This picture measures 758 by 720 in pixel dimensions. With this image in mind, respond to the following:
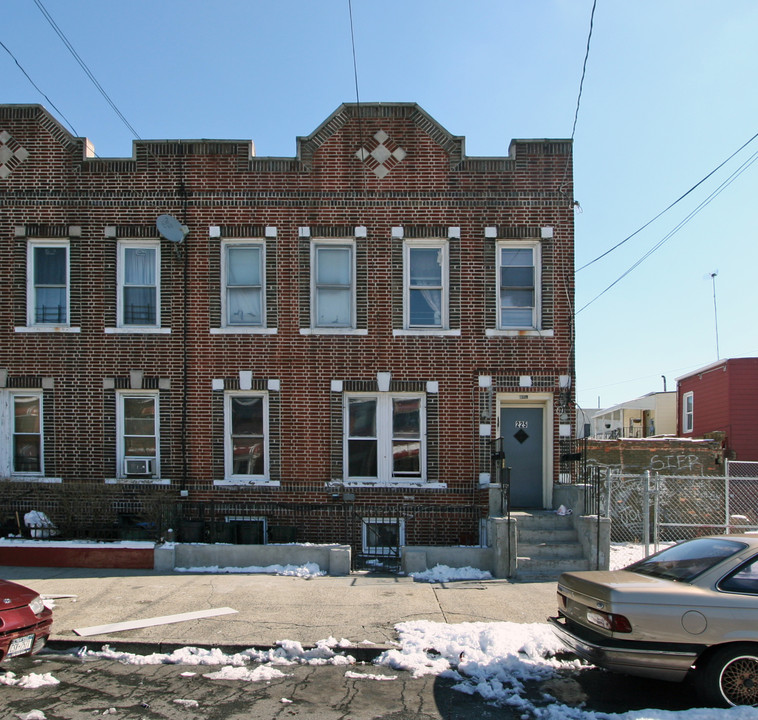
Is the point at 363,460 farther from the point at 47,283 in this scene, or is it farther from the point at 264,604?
the point at 47,283

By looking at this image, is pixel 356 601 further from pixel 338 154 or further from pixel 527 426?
pixel 338 154

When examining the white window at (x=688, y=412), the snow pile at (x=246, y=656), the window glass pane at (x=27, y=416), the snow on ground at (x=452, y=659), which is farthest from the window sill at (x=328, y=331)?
the white window at (x=688, y=412)

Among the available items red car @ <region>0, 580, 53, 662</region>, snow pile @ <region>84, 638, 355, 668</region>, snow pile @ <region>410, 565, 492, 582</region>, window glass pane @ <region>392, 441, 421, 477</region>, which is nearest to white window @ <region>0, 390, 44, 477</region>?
window glass pane @ <region>392, 441, 421, 477</region>

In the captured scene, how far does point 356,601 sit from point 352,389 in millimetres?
4955

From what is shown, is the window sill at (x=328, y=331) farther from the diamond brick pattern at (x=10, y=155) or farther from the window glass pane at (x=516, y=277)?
the diamond brick pattern at (x=10, y=155)

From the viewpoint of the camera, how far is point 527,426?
14227mm

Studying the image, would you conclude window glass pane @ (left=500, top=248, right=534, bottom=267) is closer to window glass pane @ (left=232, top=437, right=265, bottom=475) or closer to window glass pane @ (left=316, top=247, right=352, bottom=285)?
window glass pane @ (left=316, top=247, right=352, bottom=285)

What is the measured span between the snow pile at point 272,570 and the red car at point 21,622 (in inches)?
173

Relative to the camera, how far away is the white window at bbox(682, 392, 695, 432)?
81.3ft

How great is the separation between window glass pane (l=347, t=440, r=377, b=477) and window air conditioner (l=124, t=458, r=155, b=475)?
3.87 meters

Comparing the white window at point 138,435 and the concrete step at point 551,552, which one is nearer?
the concrete step at point 551,552

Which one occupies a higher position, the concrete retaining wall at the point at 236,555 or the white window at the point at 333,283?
the white window at the point at 333,283

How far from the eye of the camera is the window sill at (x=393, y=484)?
13.7 metres

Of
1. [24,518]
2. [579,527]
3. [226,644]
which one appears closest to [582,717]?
[226,644]
